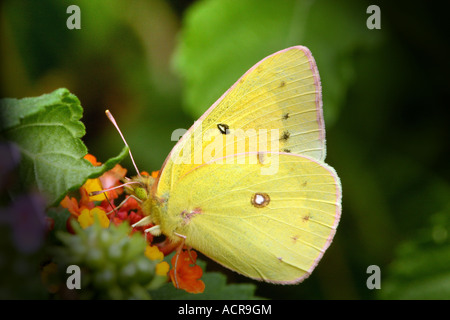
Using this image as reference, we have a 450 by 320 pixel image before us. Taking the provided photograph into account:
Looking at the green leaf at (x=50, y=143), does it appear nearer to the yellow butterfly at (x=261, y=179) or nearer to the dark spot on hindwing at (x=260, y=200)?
the yellow butterfly at (x=261, y=179)

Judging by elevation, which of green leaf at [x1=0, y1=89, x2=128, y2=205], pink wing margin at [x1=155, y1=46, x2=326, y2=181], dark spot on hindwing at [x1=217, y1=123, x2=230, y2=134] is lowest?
green leaf at [x1=0, y1=89, x2=128, y2=205]

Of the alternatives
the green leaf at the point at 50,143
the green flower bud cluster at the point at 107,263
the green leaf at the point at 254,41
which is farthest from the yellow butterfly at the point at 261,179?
the green leaf at the point at 254,41

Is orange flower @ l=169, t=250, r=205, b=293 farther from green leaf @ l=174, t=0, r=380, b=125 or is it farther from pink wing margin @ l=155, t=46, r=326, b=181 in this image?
green leaf @ l=174, t=0, r=380, b=125

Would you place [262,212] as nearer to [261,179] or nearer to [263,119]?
[261,179]

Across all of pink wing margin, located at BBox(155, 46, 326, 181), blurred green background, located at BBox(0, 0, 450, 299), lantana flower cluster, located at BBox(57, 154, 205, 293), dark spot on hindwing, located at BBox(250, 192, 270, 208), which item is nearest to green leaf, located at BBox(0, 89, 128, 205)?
lantana flower cluster, located at BBox(57, 154, 205, 293)

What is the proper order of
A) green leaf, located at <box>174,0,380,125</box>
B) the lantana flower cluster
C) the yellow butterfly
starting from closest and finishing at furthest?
1. the lantana flower cluster
2. the yellow butterfly
3. green leaf, located at <box>174,0,380,125</box>

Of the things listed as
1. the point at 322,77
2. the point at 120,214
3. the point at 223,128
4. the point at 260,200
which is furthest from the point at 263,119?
→ the point at 322,77

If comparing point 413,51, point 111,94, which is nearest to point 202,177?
point 111,94
